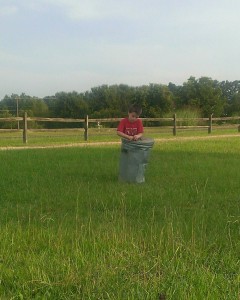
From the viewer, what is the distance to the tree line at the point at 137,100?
55906 mm

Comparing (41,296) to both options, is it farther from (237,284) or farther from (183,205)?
(183,205)

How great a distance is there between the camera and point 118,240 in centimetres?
396

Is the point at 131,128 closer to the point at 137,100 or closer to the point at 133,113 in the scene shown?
the point at 133,113

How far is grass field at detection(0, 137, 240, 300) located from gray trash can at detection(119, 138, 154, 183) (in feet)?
0.97

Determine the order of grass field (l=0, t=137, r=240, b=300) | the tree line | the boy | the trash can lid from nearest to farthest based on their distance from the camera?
grass field (l=0, t=137, r=240, b=300)
the trash can lid
the boy
the tree line

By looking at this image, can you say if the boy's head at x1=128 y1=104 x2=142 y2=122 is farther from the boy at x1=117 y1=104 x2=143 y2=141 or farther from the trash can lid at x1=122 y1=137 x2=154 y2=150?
the trash can lid at x1=122 y1=137 x2=154 y2=150

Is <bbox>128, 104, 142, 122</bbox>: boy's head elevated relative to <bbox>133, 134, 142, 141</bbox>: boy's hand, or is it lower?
elevated

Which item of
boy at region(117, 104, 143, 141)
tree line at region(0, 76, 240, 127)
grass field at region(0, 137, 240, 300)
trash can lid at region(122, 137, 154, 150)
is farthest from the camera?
tree line at region(0, 76, 240, 127)

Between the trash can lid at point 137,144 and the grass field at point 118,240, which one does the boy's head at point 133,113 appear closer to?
the trash can lid at point 137,144

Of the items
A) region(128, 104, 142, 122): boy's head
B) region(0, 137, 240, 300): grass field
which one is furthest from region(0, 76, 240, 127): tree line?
region(0, 137, 240, 300): grass field

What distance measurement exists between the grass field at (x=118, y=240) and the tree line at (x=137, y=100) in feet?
155

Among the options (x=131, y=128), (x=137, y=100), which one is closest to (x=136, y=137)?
(x=131, y=128)

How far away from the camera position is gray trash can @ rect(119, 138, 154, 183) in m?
7.62

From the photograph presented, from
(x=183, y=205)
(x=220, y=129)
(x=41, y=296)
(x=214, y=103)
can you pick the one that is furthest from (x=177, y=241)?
(x=214, y=103)
